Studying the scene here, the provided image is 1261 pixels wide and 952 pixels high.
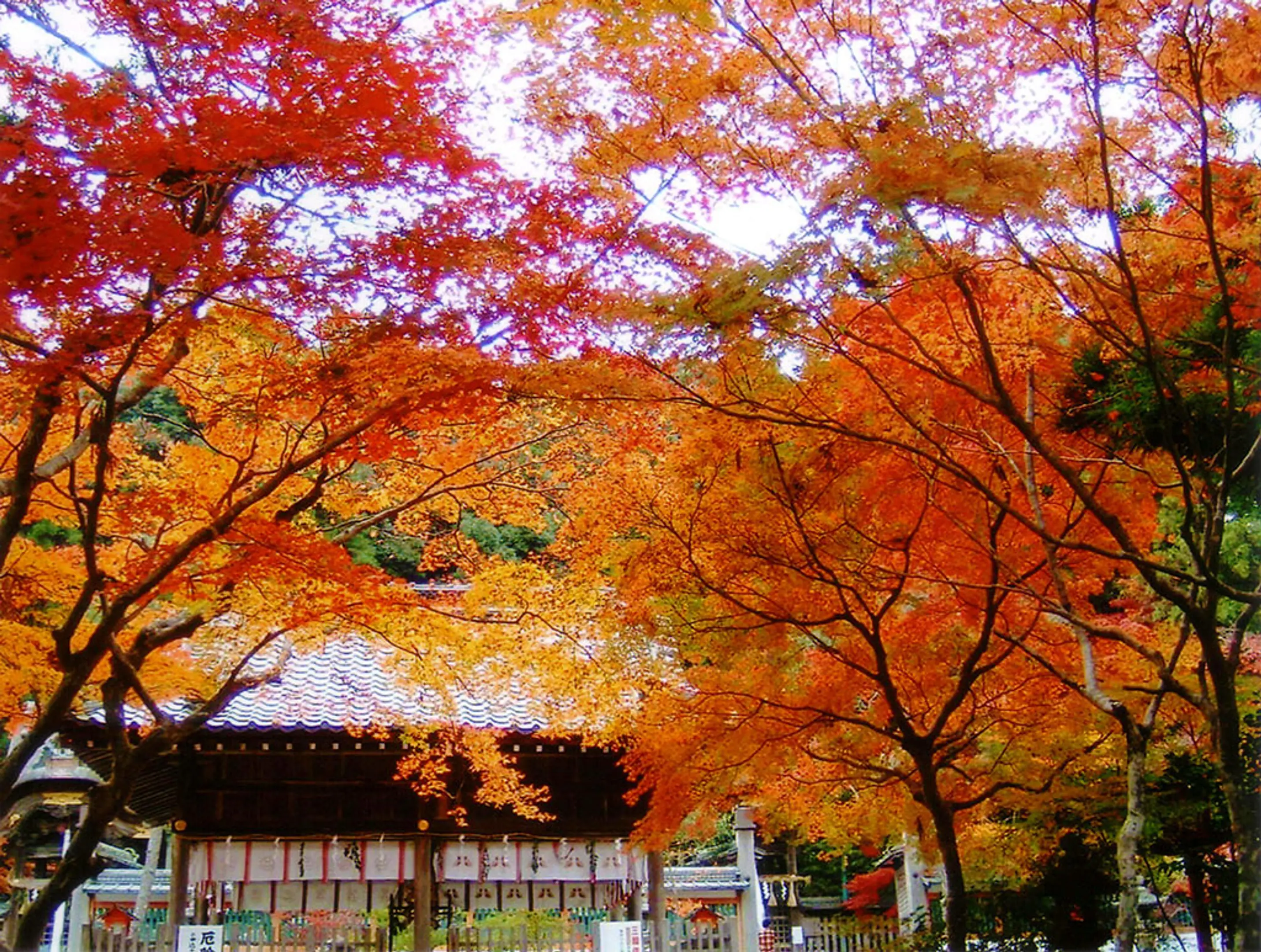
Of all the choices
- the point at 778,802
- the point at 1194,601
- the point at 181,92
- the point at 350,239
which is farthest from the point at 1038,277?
the point at 778,802

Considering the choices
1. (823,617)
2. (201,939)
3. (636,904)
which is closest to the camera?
(823,617)

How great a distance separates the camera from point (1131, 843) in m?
6.36

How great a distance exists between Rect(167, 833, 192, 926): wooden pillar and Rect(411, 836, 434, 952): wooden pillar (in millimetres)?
2304

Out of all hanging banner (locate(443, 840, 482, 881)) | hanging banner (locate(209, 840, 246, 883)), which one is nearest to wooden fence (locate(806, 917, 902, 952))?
hanging banner (locate(443, 840, 482, 881))

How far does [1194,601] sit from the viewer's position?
6.13m

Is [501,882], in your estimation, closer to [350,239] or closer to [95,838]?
[95,838]

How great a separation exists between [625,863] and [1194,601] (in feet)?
26.3

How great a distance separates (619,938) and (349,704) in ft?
12.2

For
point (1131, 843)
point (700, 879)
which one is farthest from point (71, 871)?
point (700, 879)

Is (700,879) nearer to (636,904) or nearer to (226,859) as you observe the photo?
(636,904)

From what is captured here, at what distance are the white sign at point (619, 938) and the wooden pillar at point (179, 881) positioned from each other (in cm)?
423

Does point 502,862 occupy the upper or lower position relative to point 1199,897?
upper

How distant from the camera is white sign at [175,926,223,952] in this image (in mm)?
9492

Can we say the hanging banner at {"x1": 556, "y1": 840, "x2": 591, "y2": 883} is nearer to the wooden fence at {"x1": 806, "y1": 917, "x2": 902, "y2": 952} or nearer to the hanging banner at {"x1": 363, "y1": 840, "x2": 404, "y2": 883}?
the hanging banner at {"x1": 363, "y1": 840, "x2": 404, "y2": 883}
